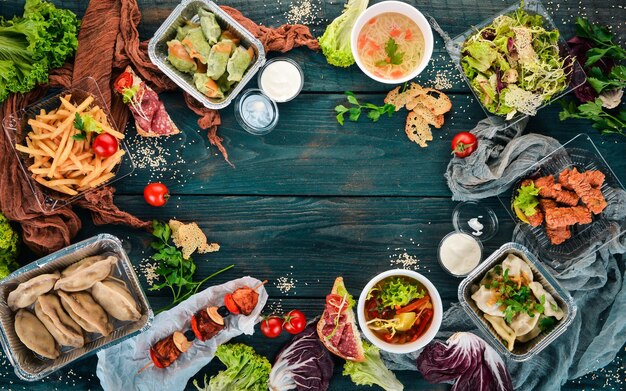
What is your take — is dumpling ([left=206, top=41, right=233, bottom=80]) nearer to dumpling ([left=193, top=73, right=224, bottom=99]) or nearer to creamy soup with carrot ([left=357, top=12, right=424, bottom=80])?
dumpling ([left=193, top=73, right=224, bottom=99])

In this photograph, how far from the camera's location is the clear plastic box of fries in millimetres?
2808

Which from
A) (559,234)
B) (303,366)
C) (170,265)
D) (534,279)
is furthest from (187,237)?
(559,234)

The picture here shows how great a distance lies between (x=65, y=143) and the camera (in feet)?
9.22

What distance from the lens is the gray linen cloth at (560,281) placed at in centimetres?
304

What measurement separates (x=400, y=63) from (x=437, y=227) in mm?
852

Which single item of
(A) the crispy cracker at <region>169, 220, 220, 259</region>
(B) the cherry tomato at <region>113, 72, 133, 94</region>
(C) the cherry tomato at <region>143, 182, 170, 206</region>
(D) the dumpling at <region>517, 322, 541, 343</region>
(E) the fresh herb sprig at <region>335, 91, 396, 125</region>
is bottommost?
(D) the dumpling at <region>517, 322, 541, 343</region>

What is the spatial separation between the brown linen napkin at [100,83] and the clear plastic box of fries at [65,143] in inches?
2.4

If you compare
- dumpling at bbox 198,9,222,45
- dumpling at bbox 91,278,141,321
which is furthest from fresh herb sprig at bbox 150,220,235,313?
dumpling at bbox 198,9,222,45

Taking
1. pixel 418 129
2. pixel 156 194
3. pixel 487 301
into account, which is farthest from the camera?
pixel 418 129

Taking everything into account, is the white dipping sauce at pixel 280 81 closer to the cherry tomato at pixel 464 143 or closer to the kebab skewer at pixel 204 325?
the cherry tomato at pixel 464 143

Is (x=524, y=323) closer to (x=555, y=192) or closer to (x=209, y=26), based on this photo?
(x=555, y=192)

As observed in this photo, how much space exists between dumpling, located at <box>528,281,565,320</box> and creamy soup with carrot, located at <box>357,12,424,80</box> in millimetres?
1187

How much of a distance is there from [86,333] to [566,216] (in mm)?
2289

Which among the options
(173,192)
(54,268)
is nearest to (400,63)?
(173,192)
